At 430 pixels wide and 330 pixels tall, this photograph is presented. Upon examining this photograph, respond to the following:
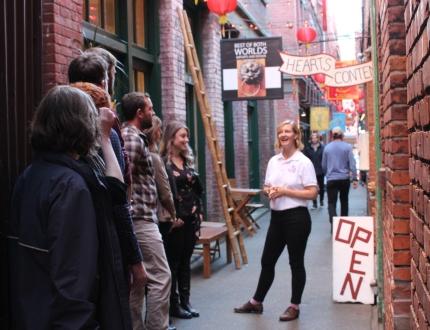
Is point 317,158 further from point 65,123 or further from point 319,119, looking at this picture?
point 65,123

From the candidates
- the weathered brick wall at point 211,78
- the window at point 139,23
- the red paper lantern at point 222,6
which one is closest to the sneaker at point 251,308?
the window at point 139,23

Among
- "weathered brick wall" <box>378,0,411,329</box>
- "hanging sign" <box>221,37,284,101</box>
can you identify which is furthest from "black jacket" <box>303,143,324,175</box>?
"weathered brick wall" <box>378,0,411,329</box>

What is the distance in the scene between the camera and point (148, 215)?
5.00 m

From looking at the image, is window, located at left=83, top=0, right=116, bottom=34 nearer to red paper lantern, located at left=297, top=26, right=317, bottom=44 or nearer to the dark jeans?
the dark jeans

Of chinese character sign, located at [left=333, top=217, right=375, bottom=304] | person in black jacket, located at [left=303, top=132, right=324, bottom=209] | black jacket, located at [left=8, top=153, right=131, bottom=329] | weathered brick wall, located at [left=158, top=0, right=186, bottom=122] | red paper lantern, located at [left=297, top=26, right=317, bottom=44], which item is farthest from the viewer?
red paper lantern, located at [left=297, top=26, right=317, bottom=44]

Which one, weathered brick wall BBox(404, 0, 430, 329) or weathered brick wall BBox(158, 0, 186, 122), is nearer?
weathered brick wall BBox(404, 0, 430, 329)

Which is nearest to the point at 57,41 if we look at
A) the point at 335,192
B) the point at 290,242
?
the point at 290,242

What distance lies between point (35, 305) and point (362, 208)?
1570 centimetres

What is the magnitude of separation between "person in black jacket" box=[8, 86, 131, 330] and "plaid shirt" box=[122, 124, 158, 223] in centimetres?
194

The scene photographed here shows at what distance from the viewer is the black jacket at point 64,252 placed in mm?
2639

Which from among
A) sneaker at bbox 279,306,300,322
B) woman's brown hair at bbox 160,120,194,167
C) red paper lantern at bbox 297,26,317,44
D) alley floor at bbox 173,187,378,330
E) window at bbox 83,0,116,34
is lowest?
alley floor at bbox 173,187,378,330

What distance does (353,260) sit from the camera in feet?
22.7

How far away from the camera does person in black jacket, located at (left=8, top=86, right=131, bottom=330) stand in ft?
8.68

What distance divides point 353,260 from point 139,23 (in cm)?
454
